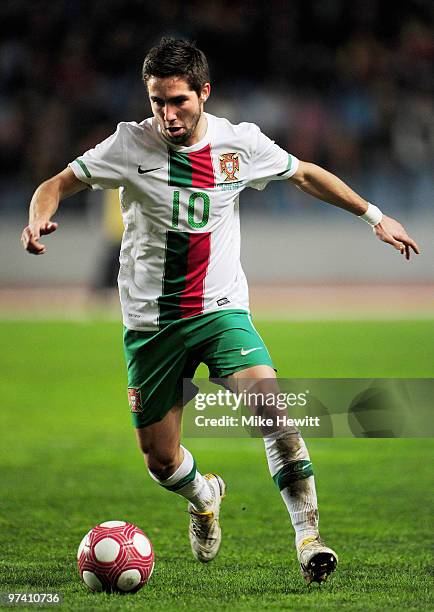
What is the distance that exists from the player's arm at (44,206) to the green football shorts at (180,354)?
76 cm

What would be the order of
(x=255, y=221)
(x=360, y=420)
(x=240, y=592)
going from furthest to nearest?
(x=255, y=221)
(x=360, y=420)
(x=240, y=592)

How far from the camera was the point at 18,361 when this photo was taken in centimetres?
1349

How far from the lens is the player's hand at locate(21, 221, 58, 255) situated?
15.6ft

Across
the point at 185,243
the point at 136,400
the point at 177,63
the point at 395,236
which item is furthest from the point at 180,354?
the point at 177,63

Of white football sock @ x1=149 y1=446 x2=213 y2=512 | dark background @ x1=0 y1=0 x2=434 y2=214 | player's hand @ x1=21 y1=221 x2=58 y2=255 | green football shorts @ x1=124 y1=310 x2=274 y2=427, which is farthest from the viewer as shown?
dark background @ x1=0 y1=0 x2=434 y2=214

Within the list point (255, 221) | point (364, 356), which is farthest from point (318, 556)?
point (255, 221)

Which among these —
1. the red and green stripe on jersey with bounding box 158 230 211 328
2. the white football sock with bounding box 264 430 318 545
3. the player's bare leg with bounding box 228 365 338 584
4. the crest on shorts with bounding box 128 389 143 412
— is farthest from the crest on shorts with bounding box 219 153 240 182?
the white football sock with bounding box 264 430 318 545

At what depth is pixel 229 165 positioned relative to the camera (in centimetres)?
534

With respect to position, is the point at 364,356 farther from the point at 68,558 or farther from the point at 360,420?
the point at 68,558

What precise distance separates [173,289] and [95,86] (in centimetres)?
1831

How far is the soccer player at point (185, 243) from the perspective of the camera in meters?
5.09

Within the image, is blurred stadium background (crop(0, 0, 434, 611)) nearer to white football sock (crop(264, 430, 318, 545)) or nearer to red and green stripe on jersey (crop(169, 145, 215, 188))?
white football sock (crop(264, 430, 318, 545))

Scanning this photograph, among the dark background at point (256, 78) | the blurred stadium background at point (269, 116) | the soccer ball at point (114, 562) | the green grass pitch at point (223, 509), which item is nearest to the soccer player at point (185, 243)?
the green grass pitch at point (223, 509)

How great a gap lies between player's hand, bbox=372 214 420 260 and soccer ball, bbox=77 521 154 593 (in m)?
1.79
